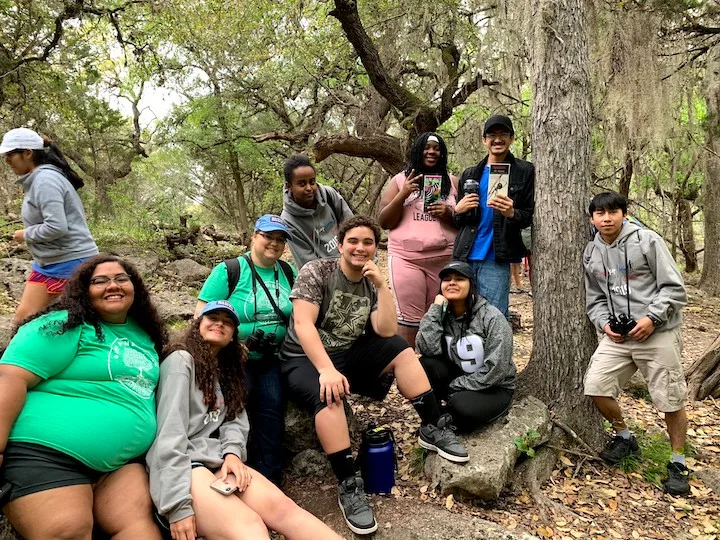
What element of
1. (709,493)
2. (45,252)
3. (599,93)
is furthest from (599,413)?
(599,93)

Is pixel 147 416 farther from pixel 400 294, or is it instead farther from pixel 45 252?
pixel 400 294

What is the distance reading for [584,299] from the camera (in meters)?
3.72

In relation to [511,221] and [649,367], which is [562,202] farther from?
[649,367]

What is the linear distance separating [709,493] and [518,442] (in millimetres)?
1415

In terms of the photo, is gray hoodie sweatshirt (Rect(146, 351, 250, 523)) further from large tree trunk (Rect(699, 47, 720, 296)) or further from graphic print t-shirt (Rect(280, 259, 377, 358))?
large tree trunk (Rect(699, 47, 720, 296))

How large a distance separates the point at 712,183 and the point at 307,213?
30.2 feet

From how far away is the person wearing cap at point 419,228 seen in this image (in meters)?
3.88

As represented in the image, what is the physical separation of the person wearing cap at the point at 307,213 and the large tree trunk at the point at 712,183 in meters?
7.66

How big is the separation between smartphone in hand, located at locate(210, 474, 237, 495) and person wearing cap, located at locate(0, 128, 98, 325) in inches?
70.8

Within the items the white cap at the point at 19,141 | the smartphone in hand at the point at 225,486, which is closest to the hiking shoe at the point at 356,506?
the smartphone in hand at the point at 225,486

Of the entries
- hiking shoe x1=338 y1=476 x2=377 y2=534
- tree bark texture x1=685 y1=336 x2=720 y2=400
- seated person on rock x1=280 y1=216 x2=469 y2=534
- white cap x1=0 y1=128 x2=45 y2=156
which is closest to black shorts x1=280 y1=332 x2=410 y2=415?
seated person on rock x1=280 y1=216 x2=469 y2=534

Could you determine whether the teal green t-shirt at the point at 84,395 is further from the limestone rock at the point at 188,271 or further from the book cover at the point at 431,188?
the limestone rock at the point at 188,271

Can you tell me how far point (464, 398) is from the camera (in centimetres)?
343

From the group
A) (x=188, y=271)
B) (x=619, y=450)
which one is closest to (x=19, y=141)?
(x=619, y=450)
